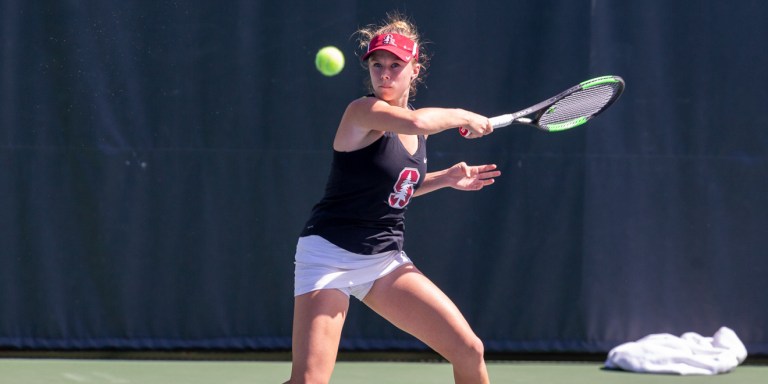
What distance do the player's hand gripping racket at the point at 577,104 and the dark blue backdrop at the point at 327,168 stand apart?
1.31m

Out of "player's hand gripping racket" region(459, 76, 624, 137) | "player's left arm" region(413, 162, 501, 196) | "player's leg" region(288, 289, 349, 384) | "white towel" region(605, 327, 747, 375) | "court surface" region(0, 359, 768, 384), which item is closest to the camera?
"player's leg" region(288, 289, 349, 384)

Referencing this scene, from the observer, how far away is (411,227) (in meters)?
5.57

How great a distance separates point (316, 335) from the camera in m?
3.26

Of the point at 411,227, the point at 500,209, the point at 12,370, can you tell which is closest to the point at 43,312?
the point at 12,370

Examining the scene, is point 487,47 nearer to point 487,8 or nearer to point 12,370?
point 487,8

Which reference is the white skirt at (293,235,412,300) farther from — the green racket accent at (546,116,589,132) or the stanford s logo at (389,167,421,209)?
the green racket accent at (546,116,589,132)

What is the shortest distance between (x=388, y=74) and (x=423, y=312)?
2.41ft

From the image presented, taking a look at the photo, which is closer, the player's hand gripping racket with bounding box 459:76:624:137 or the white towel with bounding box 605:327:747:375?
the player's hand gripping racket with bounding box 459:76:624:137

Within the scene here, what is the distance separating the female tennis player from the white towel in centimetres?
198

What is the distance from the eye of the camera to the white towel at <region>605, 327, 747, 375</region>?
520 cm

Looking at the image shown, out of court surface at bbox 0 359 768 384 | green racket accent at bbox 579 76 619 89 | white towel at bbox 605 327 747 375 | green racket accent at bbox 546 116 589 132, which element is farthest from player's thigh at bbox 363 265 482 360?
white towel at bbox 605 327 747 375

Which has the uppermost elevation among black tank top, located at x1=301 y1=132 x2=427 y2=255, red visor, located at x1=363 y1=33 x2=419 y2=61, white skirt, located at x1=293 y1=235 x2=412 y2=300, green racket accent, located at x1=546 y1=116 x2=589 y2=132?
red visor, located at x1=363 y1=33 x2=419 y2=61

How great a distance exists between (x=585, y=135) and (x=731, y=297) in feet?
3.59

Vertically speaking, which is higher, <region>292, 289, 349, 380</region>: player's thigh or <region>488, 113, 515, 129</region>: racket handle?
<region>488, 113, 515, 129</region>: racket handle
